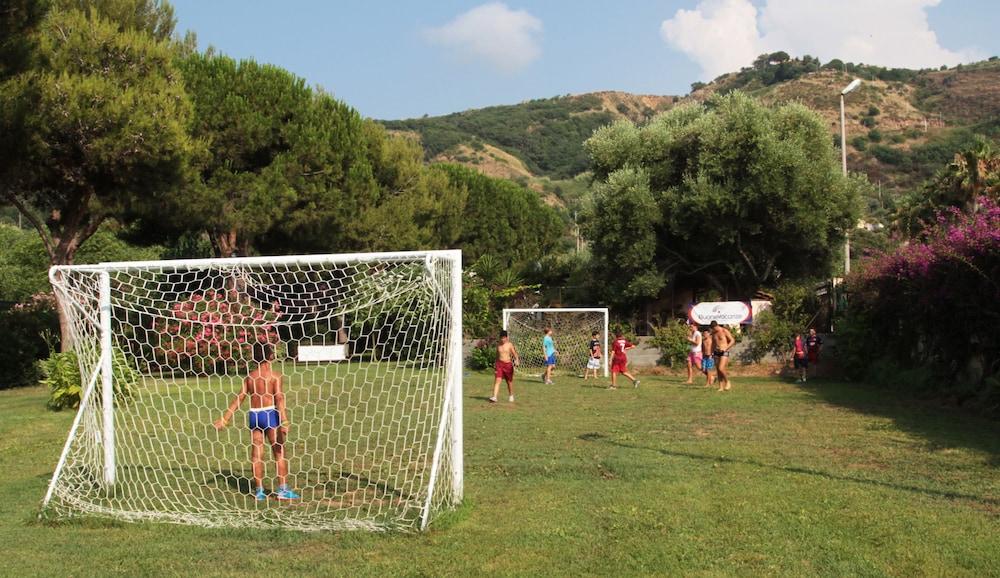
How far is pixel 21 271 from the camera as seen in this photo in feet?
151

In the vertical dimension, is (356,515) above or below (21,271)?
below

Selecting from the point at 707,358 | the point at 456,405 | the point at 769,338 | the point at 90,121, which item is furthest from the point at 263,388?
the point at 769,338

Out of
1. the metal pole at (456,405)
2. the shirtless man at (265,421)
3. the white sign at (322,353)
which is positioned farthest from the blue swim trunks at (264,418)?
the white sign at (322,353)

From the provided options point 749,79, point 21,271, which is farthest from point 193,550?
point 749,79

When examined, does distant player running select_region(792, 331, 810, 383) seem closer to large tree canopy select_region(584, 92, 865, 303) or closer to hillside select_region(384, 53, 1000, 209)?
large tree canopy select_region(584, 92, 865, 303)

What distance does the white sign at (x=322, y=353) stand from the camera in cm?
1277

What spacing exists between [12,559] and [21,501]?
7.62 ft

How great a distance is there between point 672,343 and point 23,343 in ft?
58.8

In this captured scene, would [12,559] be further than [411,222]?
→ No

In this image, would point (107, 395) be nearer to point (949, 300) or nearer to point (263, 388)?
point (263, 388)

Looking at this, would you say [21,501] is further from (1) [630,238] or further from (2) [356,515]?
(1) [630,238]

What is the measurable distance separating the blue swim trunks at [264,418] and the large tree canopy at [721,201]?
20.6 m

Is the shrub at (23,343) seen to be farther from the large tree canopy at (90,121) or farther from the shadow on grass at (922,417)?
the shadow on grass at (922,417)

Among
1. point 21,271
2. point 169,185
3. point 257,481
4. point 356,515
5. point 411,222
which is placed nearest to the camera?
point 356,515
